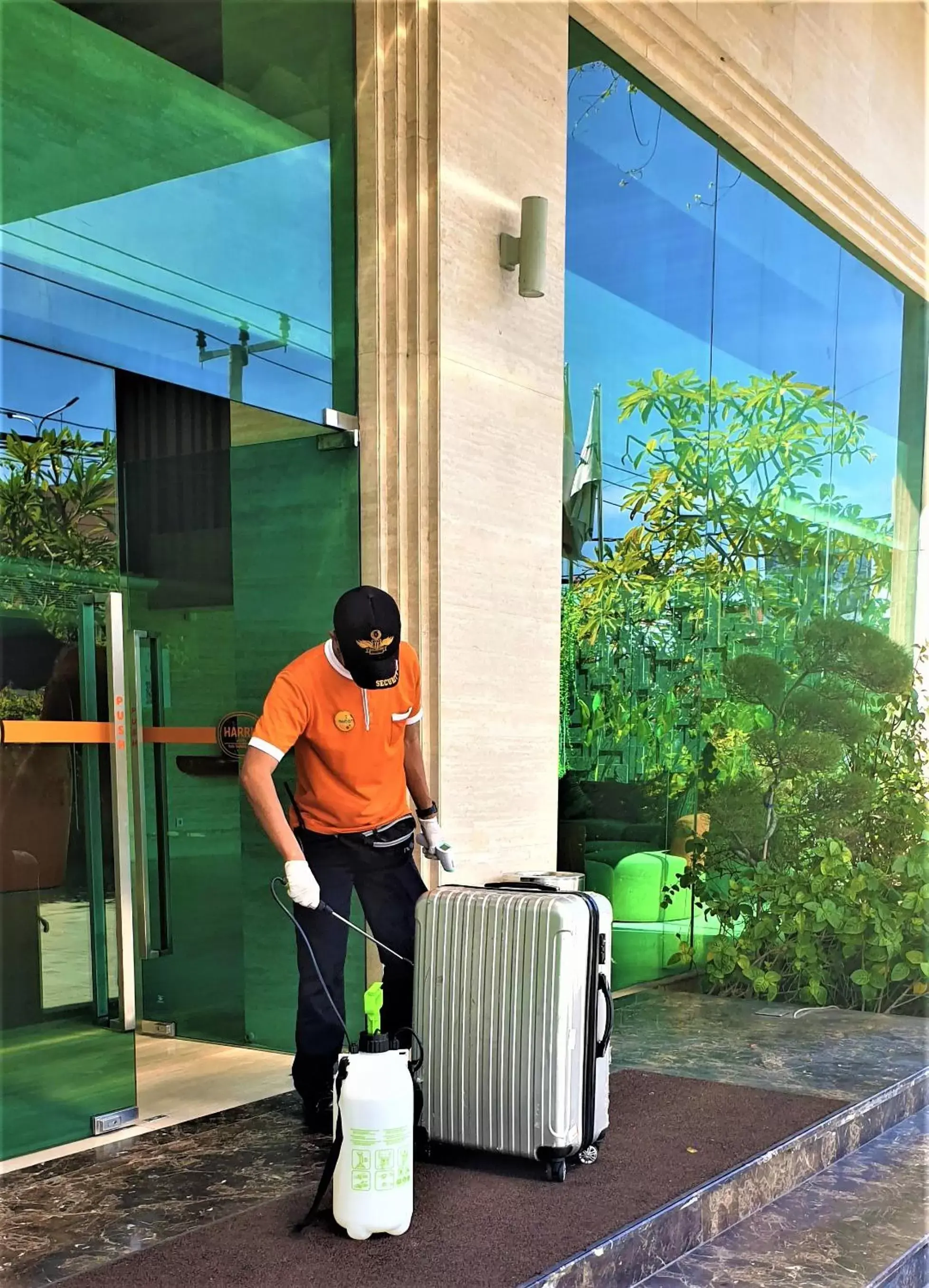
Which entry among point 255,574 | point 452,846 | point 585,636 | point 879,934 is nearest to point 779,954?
point 879,934

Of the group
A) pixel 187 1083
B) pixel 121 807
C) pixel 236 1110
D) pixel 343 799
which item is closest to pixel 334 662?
pixel 343 799

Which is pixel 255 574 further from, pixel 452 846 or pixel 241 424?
pixel 452 846

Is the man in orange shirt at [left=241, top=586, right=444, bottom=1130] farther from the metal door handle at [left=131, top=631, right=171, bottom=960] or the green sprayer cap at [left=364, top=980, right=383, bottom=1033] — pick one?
→ the metal door handle at [left=131, top=631, right=171, bottom=960]

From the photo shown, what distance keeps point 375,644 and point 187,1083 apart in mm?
1638

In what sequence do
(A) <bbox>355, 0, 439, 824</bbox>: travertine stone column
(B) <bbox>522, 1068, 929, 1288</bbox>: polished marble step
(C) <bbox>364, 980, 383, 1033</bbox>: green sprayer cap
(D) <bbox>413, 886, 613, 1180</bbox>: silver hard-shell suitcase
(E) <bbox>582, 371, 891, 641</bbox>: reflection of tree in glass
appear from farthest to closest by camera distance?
(E) <bbox>582, 371, 891, 641</bbox>: reflection of tree in glass
(A) <bbox>355, 0, 439, 824</bbox>: travertine stone column
(D) <bbox>413, 886, 613, 1180</bbox>: silver hard-shell suitcase
(C) <bbox>364, 980, 383, 1033</bbox>: green sprayer cap
(B) <bbox>522, 1068, 929, 1288</bbox>: polished marble step

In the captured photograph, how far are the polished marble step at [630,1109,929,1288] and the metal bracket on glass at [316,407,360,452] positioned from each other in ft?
8.23

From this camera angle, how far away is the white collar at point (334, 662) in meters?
3.14

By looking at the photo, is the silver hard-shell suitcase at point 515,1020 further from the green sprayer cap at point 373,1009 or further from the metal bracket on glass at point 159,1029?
the metal bracket on glass at point 159,1029

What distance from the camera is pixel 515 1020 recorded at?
9.53ft

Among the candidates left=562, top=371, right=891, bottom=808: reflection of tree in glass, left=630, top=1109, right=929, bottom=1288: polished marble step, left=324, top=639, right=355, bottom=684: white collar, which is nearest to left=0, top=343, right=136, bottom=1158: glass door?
left=324, top=639, right=355, bottom=684: white collar

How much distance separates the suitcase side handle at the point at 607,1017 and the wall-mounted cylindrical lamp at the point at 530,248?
90.8 inches

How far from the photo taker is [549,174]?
4.45 meters

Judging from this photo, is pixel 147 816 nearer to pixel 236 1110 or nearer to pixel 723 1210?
pixel 236 1110

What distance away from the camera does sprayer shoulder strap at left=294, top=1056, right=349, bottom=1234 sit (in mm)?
2539
